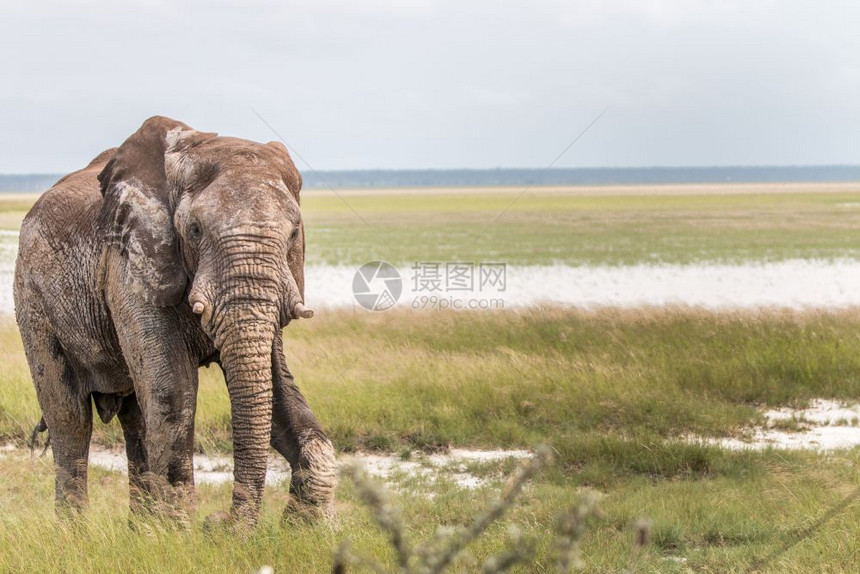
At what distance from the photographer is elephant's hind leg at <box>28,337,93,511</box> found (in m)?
7.19

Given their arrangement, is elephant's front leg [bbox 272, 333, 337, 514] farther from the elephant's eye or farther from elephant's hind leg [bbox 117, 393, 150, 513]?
elephant's hind leg [bbox 117, 393, 150, 513]

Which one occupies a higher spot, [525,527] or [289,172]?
[289,172]

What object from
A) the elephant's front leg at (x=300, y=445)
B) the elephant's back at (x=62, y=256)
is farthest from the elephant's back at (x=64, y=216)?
the elephant's front leg at (x=300, y=445)

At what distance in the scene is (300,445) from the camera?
6230 mm

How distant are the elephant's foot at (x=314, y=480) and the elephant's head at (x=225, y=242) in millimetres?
474

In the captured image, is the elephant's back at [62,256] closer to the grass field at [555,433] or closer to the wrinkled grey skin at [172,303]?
the wrinkled grey skin at [172,303]

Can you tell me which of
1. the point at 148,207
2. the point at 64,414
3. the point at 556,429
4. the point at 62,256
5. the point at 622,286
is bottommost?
the point at 622,286

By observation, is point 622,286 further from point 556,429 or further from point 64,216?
point 64,216

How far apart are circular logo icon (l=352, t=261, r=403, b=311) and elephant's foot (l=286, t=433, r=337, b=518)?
52.7ft

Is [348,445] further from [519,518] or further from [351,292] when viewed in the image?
[351,292]

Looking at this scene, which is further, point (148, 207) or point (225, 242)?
point (148, 207)

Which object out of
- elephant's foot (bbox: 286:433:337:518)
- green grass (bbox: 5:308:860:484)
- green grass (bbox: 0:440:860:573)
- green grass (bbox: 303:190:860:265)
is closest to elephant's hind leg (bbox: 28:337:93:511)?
green grass (bbox: 0:440:860:573)

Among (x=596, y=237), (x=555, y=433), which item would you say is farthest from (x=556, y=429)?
(x=596, y=237)

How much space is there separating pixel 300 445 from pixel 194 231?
1.46m
